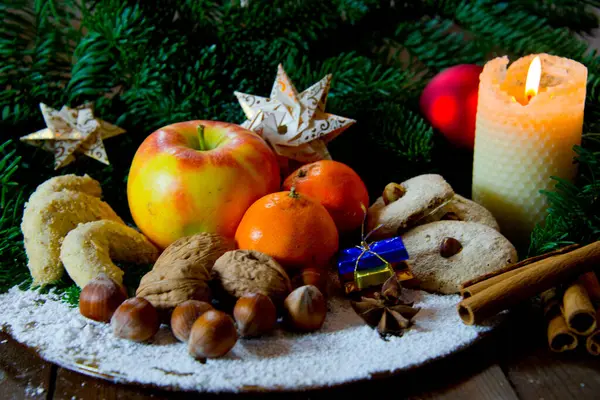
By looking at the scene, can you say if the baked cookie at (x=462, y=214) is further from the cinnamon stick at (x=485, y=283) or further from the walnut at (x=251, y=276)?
the walnut at (x=251, y=276)

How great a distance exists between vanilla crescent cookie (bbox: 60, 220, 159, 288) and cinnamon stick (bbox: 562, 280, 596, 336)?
0.58m

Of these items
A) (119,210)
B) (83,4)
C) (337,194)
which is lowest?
(119,210)

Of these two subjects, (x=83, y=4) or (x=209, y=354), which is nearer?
(x=209, y=354)

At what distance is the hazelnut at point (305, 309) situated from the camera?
30.5 inches

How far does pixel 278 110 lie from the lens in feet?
3.63

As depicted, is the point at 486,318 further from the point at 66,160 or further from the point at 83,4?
the point at 83,4

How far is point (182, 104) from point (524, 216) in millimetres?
634

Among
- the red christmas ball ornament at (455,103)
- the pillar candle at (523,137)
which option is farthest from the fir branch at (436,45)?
the pillar candle at (523,137)

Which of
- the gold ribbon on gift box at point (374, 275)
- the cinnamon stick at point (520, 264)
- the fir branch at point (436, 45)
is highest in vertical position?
the fir branch at point (436, 45)

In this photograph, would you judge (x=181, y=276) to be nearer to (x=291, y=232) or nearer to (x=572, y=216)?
(x=291, y=232)

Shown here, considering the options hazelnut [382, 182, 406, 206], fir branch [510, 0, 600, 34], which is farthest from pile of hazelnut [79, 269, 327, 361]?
fir branch [510, 0, 600, 34]

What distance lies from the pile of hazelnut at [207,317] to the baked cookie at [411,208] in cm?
20

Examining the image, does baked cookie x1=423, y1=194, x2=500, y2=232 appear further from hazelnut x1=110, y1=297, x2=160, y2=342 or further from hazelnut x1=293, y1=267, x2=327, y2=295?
hazelnut x1=110, y1=297, x2=160, y2=342

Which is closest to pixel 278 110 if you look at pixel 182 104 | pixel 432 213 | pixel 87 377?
pixel 182 104
